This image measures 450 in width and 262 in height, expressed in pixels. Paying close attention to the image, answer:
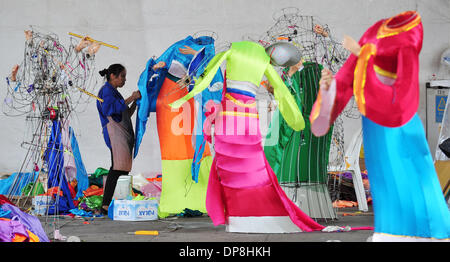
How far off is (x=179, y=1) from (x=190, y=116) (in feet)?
11.4

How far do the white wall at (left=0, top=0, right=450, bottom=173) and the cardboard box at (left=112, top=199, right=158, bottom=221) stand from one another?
317 cm

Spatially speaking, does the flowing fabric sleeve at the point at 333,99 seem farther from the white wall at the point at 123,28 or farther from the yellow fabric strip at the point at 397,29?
the white wall at the point at 123,28

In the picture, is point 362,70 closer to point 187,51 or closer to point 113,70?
point 187,51

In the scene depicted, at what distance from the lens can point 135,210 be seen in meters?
5.55

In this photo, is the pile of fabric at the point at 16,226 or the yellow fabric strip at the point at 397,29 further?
the pile of fabric at the point at 16,226

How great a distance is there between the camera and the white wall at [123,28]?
878cm

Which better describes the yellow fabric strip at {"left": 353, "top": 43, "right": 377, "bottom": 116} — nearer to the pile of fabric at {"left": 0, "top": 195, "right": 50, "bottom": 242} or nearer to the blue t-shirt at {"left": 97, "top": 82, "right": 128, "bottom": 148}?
the pile of fabric at {"left": 0, "top": 195, "right": 50, "bottom": 242}

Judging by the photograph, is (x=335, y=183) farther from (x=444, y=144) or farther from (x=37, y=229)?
(x=37, y=229)

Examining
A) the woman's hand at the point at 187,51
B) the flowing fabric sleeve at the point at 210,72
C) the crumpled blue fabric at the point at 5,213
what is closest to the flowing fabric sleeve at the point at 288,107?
the flowing fabric sleeve at the point at 210,72

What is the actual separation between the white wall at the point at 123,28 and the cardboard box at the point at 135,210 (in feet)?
10.4

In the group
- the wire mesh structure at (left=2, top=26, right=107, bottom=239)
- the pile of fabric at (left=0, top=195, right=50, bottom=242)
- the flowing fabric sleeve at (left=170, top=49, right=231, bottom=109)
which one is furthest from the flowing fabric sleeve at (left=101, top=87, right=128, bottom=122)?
the pile of fabric at (left=0, top=195, right=50, bottom=242)

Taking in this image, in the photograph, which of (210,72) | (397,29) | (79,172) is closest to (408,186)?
(397,29)
